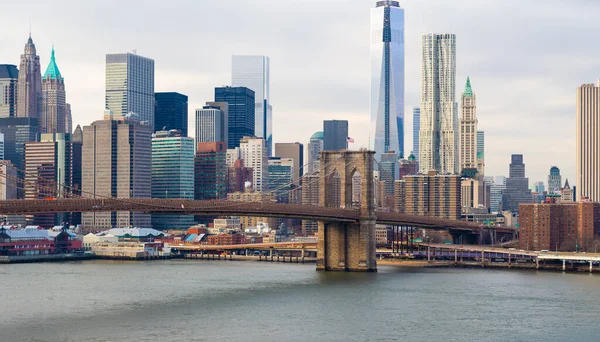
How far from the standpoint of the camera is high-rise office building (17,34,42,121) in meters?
186

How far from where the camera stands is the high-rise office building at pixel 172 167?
150 m

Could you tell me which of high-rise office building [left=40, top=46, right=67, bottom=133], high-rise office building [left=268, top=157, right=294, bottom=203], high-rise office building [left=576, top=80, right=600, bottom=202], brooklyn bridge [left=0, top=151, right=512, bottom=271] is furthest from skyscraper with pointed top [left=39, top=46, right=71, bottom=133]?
brooklyn bridge [left=0, top=151, right=512, bottom=271]

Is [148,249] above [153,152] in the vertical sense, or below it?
below

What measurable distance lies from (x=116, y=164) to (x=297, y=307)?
9474 centimetres

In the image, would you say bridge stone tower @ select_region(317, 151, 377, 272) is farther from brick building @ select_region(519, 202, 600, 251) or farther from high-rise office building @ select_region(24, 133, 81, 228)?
high-rise office building @ select_region(24, 133, 81, 228)

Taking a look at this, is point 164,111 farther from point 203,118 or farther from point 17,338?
point 17,338

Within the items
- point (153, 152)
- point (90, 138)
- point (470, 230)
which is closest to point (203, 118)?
point (153, 152)

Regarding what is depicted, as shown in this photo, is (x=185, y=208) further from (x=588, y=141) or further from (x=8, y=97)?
(x=8, y=97)

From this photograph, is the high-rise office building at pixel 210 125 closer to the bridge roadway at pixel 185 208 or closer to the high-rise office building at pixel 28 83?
the high-rise office building at pixel 28 83

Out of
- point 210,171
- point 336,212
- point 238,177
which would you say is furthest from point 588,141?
point 336,212

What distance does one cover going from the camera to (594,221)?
94.1m

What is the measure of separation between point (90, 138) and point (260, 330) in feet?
333

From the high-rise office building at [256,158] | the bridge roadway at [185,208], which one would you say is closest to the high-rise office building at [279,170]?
the high-rise office building at [256,158]

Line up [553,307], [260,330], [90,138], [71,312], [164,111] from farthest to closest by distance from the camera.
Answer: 1. [164,111]
2. [90,138]
3. [553,307]
4. [71,312]
5. [260,330]
